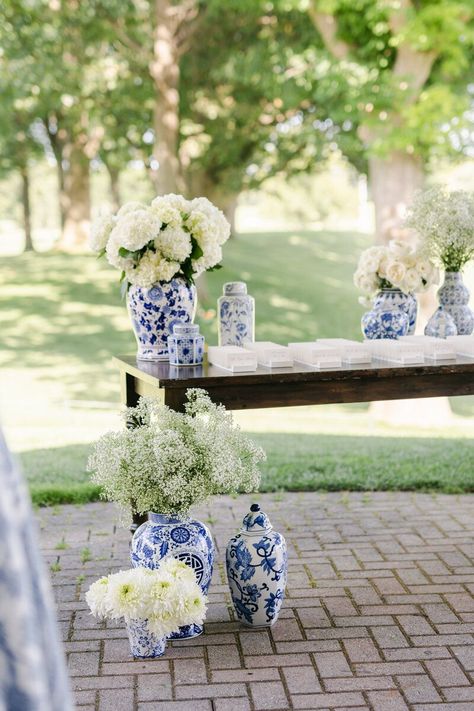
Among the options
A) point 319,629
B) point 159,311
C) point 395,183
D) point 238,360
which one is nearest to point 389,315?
point 238,360

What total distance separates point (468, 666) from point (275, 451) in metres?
3.57

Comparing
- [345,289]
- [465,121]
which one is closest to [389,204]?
[465,121]

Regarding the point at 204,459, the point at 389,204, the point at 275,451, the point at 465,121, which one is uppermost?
the point at 465,121

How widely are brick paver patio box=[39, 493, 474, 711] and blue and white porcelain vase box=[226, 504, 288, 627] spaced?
0.31 feet

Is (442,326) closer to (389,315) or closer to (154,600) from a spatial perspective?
(389,315)

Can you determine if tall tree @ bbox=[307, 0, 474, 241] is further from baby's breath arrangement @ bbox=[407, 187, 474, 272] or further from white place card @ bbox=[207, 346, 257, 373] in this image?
white place card @ bbox=[207, 346, 257, 373]

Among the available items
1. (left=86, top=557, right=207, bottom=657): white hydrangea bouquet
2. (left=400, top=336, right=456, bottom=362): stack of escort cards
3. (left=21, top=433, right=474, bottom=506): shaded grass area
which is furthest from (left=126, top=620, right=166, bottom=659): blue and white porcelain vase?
(left=21, top=433, right=474, bottom=506): shaded grass area

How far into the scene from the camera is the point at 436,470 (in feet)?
19.9

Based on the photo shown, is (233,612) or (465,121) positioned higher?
(465,121)

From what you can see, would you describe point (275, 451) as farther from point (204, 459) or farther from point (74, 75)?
point (74, 75)

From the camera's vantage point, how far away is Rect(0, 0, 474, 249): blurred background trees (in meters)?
8.89

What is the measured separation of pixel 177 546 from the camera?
11.4 ft

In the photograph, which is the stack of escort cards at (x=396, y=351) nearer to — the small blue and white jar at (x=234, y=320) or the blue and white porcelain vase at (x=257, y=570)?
the small blue and white jar at (x=234, y=320)

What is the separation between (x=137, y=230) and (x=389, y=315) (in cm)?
128
